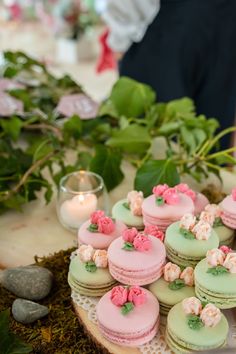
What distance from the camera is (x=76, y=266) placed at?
2.61ft

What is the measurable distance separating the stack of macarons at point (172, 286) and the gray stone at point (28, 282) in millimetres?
176

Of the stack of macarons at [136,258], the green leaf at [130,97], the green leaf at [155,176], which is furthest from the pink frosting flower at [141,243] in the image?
the green leaf at [130,97]

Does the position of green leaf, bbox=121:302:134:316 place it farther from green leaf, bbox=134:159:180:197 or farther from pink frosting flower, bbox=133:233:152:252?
green leaf, bbox=134:159:180:197

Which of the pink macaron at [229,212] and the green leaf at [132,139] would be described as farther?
the green leaf at [132,139]

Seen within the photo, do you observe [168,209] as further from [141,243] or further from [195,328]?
[195,328]

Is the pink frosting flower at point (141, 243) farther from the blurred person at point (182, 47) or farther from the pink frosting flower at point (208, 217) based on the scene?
the blurred person at point (182, 47)

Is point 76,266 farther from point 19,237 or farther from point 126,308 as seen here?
point 19,237

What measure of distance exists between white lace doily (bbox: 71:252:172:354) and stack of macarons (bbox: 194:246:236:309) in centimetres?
8

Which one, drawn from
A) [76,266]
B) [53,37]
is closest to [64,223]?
[76,266]

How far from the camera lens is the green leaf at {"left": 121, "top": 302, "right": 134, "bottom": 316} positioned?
0.70 metres

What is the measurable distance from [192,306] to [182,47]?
1262mm

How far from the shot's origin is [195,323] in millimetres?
675

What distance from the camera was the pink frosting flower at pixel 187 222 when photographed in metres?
0.79

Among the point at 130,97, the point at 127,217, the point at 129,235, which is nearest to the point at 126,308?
the point at 129,235
